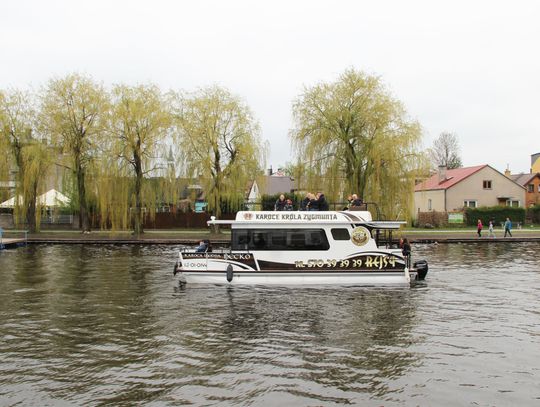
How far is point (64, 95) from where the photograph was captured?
47.4m

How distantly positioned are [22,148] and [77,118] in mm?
5838

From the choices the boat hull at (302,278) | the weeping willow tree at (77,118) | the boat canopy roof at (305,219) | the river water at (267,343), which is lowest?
the river water at (267,343)

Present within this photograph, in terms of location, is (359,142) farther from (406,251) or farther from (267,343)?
(267,343)

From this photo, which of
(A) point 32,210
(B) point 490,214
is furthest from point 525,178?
(A) point 32,210

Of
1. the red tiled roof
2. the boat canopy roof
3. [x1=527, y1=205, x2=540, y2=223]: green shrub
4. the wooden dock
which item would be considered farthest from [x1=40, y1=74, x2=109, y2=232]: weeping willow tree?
[x1=527, y1=205, x2=540, y2=223]: green shrub

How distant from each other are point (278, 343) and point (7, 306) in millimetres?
10696

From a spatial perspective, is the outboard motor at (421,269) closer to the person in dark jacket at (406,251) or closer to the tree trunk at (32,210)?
the person in dark jacket at (406,251)

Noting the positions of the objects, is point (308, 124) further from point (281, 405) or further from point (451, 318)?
point (281, 405)

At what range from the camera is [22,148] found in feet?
158

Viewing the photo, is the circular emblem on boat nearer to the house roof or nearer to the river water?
the river water

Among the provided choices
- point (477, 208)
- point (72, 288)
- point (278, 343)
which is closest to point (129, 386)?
point (278, 343)

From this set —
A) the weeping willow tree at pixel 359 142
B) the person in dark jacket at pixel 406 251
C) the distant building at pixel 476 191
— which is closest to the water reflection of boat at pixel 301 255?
the person in dark jacket at pixel 406 251

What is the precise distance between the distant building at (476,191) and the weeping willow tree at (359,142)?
2744 centimetres

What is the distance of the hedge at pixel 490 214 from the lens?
64.1 meters
